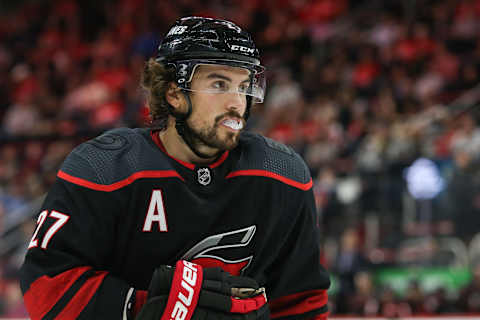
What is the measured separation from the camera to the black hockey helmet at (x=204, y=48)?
1.58m

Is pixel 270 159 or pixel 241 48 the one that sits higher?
pixel 241 48

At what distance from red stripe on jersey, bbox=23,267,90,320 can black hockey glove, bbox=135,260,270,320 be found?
164mm

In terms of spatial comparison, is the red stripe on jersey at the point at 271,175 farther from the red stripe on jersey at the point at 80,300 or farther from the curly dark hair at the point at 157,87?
the red stripe on jersey at the point at 80,300

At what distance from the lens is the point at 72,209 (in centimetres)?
147

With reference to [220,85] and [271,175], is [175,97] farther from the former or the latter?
[271,175]

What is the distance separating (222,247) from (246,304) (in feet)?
0.56

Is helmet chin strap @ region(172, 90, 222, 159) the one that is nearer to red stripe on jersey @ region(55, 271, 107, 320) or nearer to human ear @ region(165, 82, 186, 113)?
human ear @ region(165, 82, 186, 113)

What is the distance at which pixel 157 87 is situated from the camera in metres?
1.72

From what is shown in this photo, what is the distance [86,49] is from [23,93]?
1197mm

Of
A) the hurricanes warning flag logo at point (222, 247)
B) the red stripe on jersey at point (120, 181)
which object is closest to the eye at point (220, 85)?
the red stripe on jersey at point (120, 181)

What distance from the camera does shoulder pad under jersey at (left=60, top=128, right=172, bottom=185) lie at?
59.5 inches

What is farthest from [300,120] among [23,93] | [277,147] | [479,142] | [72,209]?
[72,209]

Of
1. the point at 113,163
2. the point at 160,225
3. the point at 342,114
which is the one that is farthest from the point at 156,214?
the point at 342,114

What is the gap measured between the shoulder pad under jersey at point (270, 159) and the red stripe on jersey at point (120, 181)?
0.63ft
